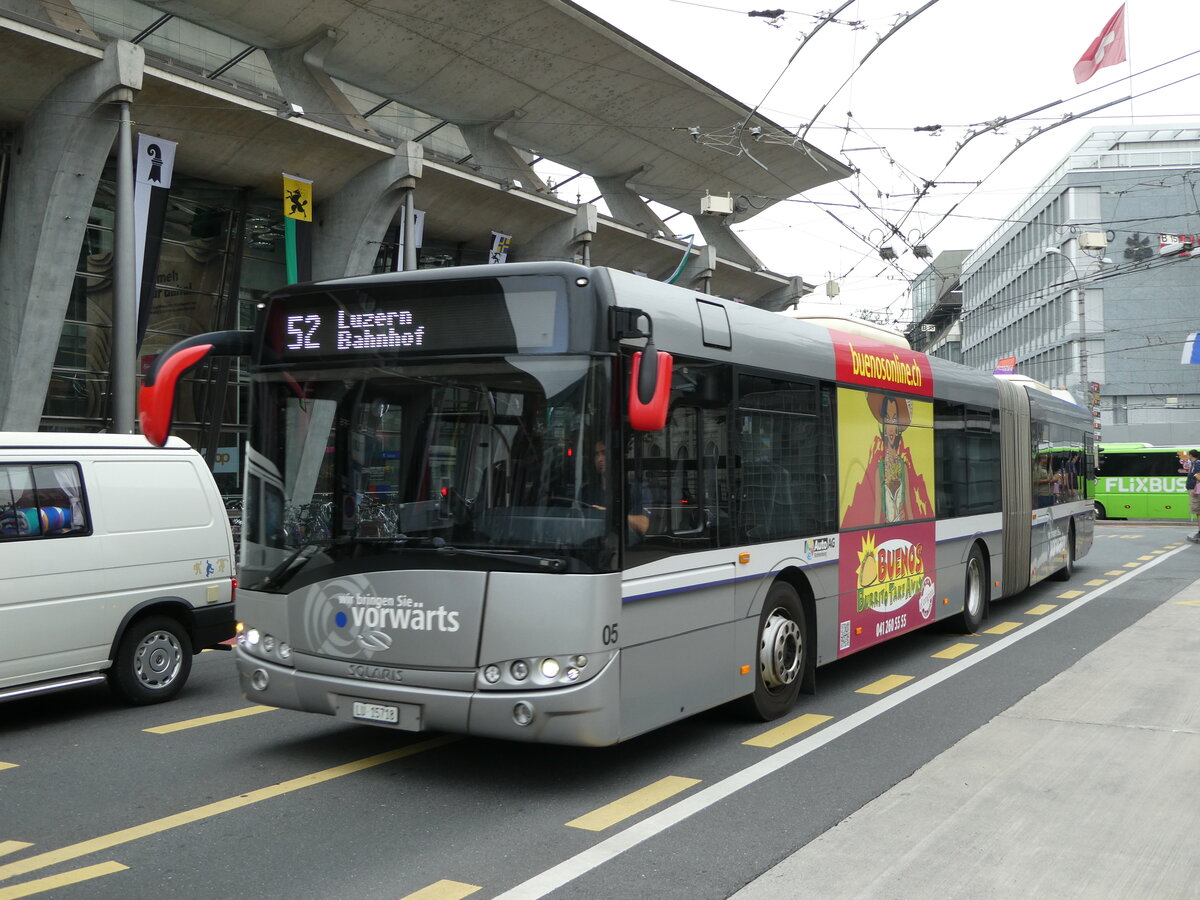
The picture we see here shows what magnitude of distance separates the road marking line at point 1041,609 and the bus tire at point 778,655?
6537 millimetres

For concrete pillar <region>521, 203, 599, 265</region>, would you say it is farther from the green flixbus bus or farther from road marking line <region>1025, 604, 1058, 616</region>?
road marking line <region>1025, 604, 1058, 616</region>

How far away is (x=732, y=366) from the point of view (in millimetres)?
7086

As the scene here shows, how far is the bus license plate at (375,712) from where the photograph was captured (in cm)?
589

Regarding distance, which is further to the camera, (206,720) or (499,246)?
(499,246)

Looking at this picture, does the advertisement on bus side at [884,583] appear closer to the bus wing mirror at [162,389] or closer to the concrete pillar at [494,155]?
the bus wing mirror at [162,389]

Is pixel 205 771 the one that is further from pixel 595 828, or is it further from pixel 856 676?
pixel 856 676

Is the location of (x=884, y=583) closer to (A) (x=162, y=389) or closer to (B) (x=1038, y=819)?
(B) (x=1038, y=819)

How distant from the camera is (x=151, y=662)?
27.9 feet

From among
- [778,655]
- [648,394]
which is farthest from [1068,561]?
[648,394]

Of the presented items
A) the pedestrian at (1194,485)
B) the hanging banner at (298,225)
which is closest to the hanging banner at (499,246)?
the hanging banner at (298,225)

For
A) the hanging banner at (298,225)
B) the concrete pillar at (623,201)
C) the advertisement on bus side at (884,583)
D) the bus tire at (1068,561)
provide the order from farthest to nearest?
the concrete pillar at (623,201) < the hanging banner at (298,225) < the bus tire at (1068,561) < the advertisement on bus side at (884,583)

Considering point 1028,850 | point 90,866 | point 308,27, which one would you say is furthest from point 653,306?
point 308,27

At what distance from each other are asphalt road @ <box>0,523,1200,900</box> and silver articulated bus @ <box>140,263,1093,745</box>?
404 millimetres

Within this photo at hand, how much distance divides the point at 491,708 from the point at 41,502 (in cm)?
409
